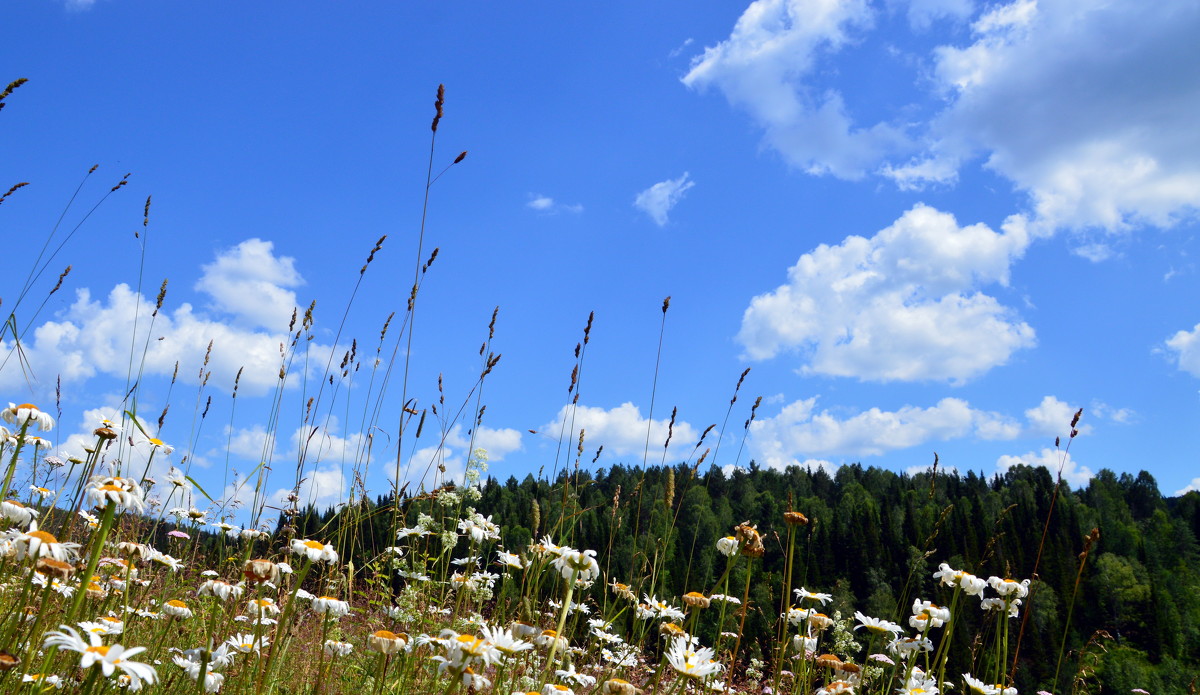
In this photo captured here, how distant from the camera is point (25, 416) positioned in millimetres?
2045

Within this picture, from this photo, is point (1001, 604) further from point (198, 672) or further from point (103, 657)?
point (103, 657)

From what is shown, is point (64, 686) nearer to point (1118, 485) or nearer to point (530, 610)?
point (530, 610)

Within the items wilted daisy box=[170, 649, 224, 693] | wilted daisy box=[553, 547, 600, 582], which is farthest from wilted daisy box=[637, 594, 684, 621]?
wilted daisy box=[170, 649, 224, 693]

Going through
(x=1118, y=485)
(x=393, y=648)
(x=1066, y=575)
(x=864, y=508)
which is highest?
(x=1118, y=485)

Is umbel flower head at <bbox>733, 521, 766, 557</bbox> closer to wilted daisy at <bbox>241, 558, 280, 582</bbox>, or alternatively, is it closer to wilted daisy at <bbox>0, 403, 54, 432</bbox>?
wilted daisy at <bbox>241, 558, 280, 582</bbox>

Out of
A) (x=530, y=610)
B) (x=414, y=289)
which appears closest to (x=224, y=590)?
(x=530, y=610)

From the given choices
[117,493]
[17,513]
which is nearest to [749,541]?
[117,493]

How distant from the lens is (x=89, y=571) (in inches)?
45.6

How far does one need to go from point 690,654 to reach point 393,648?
0.72m

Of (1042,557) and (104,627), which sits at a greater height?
(1042,557)

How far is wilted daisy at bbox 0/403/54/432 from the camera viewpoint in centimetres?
206

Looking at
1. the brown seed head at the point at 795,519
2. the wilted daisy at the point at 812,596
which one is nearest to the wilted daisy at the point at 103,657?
the brown seed head at the point at 795,519

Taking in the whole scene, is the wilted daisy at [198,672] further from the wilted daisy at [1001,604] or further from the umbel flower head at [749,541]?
the wilted daisy at [1001,604]

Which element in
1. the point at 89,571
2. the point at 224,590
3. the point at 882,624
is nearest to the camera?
the point at 89,571
